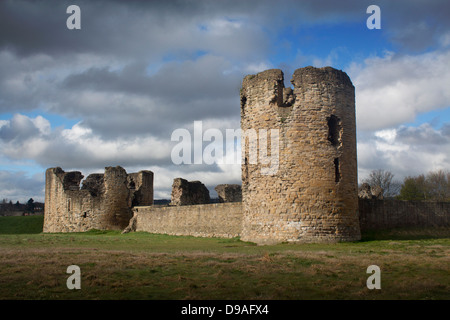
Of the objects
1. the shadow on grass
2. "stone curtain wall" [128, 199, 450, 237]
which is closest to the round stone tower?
the shadow on grass

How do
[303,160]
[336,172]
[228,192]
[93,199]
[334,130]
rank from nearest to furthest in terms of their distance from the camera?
1. [303,160]
2. [336,172]
3. [334,130]
4. [228,192]
5. [93,199]

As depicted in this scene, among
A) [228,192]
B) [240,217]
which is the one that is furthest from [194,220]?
[228,192]

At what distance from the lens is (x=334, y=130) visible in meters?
18.5

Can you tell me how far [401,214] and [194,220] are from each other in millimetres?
10889

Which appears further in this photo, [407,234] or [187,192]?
[187,192]

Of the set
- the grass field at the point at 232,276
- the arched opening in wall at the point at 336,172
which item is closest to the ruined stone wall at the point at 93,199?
the arched opening in wall at the point at 336,172

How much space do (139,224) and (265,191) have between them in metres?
15.2

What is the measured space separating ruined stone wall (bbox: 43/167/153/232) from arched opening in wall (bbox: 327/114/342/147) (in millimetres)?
20099

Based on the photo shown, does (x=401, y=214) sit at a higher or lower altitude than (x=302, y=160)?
lower

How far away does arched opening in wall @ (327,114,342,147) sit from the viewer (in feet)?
60.4

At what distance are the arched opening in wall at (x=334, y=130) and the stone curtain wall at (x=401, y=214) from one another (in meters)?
4.36

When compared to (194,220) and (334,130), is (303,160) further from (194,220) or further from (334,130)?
(194,220)

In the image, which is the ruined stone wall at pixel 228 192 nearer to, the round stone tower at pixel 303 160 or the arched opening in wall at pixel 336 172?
the round stone tower at pixel 303 160

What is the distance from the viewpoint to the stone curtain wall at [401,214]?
2148 centimetres
